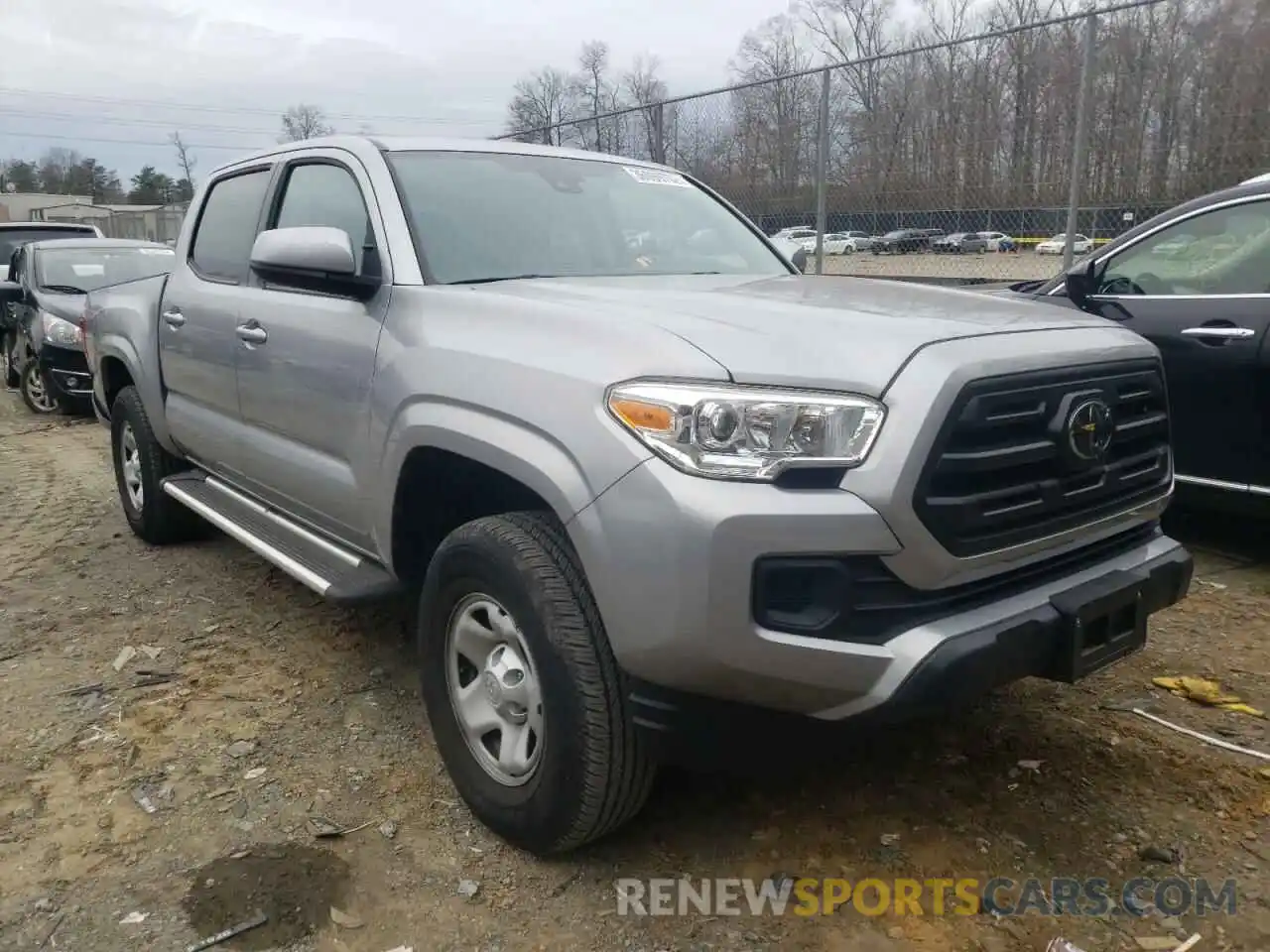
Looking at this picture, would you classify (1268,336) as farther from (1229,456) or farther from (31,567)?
(31,567)

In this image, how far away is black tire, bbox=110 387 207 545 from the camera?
5.18 m

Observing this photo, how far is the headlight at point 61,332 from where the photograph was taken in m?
9.79

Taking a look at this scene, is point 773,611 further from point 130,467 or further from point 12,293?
point 12,293

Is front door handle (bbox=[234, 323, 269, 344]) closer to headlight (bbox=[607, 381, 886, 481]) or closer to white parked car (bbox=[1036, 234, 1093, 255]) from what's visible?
headlight (bbox=[607, 381, 886, 481])

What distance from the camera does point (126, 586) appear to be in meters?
4.91

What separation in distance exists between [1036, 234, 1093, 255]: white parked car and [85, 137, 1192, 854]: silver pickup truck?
375 centimetres

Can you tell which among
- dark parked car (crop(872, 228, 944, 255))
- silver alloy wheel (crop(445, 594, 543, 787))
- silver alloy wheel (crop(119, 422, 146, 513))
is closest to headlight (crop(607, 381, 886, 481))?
silver alloy wheel (crop(445, 594, 543, 787))

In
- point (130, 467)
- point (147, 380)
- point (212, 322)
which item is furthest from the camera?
point (130, 467)

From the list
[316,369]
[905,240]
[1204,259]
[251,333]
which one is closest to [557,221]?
[316,369]

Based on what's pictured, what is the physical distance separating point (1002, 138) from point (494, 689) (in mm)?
5731

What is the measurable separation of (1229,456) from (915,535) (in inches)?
118

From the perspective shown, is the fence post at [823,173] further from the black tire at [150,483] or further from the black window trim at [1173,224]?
the black tire at [150,483]

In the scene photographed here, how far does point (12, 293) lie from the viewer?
10.8 metres

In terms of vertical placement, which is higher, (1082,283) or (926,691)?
(1082,283)
